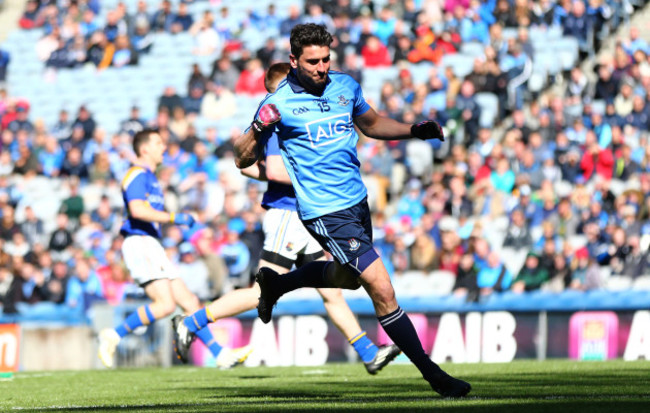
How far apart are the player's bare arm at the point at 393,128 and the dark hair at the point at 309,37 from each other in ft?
1.96

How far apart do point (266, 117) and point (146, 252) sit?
4677mm

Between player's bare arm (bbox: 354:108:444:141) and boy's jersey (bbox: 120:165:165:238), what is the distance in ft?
13.6

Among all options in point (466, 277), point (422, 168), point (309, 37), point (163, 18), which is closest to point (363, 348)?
point (309, 37)

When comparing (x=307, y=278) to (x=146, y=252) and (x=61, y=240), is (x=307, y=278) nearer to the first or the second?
(x=146, y=252)

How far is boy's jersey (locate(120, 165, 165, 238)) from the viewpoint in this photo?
11492 mm

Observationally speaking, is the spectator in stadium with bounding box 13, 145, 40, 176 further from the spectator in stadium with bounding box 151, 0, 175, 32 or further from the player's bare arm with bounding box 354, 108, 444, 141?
the player's bare arm with bounding box 354, 108, 444, 141

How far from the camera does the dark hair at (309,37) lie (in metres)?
7.36

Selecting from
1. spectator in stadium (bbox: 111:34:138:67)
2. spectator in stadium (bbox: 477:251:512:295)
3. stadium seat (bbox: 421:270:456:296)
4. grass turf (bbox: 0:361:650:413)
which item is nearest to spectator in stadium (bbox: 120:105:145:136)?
spectator in stadium (bbox: 111:34:138:67)

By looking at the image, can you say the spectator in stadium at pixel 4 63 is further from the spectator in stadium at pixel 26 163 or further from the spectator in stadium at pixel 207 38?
the spectator in stadium at pixel 207 38

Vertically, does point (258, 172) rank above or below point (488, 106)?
below

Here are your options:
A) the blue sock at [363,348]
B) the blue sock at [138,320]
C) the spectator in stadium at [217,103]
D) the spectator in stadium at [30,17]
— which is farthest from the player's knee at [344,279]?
the spectator in stadium at [30,17]

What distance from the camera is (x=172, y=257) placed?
19656mm

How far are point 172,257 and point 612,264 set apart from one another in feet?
23.0

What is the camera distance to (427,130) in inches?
290
